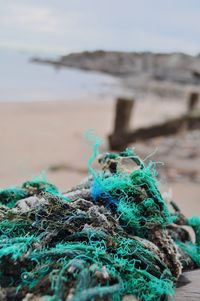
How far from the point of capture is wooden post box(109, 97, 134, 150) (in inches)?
330

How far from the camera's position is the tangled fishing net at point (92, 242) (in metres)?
1.24

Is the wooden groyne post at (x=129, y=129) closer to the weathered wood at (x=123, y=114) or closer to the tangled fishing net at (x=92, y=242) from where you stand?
the weathered wood at (x=123, y=114)

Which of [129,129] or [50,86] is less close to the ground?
[50,86]

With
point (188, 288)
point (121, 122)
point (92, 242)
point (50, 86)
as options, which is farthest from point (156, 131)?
point (50, 86)

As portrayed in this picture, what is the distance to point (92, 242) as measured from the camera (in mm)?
1376

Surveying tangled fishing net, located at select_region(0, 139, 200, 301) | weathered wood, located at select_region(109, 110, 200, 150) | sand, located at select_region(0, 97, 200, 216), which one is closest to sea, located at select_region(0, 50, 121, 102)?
sand, located at select_region(0, 97, 200, 216)

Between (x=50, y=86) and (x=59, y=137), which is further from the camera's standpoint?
(x=50, y=86)

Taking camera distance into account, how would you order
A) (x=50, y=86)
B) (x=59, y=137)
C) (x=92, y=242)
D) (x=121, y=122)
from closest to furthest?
(x=92, y=242), (x=121, y=122), (x=59, y=137), (x=50, y=86)

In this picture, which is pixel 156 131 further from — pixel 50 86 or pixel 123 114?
pixel 50 86

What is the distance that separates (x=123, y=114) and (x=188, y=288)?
23.6ft

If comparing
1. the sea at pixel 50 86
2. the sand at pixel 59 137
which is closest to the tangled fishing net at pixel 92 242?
the sand at pixel 59 137

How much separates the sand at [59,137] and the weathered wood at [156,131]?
641 mm

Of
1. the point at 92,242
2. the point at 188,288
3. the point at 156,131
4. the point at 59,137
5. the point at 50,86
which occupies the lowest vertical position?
the point at 188,288

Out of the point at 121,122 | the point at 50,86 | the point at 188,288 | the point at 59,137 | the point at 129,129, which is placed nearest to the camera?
the point at 188,288
